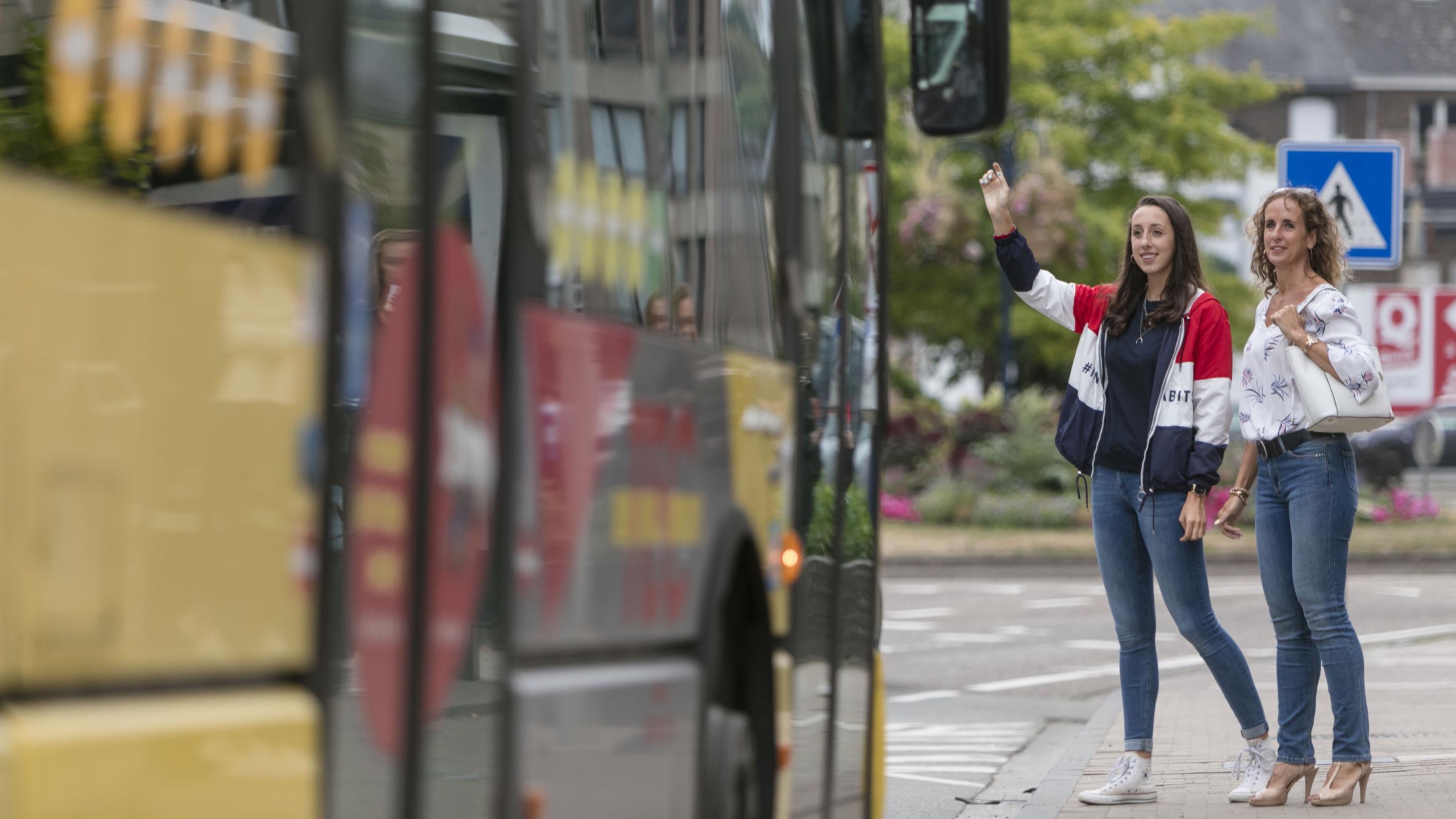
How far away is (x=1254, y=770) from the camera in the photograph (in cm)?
689

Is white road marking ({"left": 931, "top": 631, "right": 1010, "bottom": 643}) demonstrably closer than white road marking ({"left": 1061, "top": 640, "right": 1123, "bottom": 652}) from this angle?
No

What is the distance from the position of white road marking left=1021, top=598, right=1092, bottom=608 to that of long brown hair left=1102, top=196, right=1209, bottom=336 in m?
10.5

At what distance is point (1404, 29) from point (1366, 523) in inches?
1565

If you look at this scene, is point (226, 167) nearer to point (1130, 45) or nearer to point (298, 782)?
point (298, 782)

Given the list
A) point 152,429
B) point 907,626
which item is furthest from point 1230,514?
point 907,626

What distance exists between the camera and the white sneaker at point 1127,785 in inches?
271

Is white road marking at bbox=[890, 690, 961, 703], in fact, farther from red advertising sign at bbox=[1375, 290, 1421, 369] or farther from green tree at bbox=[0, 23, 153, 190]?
red advertising sign at bbox=[1375, 290, 1421, 369]

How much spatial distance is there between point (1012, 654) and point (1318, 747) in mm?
5235

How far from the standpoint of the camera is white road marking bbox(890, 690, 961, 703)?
11242mm

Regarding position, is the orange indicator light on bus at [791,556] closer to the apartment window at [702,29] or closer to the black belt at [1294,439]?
the apartment window at [702,29]

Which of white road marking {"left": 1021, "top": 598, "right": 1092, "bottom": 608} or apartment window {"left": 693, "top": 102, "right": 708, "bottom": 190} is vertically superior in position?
apartment window {"left": 693, "top": 102, "right": 708, "bottom": 190}

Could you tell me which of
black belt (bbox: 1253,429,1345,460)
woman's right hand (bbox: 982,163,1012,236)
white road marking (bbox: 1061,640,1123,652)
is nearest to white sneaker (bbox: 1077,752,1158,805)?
black belt (bbox: 1253,429,1345,460)

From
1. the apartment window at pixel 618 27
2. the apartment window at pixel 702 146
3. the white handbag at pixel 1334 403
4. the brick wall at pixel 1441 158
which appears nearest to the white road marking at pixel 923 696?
the white handbag at pixel 1334 403

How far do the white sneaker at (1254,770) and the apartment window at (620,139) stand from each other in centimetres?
425
